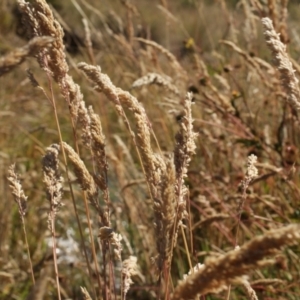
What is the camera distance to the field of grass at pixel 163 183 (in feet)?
2.46

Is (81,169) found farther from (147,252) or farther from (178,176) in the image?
(147,252)

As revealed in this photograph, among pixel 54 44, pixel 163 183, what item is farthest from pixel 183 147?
pixel 54 44

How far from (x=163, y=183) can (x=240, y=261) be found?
18 cm

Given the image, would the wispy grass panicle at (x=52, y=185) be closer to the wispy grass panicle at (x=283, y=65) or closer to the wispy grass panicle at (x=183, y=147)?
the wispy grass panicle at (x=183, y=147)

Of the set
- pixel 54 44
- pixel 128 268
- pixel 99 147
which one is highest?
pixel 54 44

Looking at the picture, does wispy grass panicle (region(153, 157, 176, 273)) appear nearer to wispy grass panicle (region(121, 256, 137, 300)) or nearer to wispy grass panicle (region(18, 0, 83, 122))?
wispy grass panicle (region(121, 256, 137, 300))

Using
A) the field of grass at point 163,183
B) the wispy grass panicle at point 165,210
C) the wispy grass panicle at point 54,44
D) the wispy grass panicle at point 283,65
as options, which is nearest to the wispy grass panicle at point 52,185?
the field of grass at point 163,183

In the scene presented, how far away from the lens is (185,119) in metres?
0.82

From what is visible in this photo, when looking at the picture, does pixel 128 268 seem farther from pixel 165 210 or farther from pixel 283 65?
pixel 283 65

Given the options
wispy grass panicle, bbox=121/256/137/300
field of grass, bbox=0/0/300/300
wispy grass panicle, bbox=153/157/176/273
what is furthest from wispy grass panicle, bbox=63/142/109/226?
wispy grass panicle, bbox=153/157/176/273

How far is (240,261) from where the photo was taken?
Result: 518 mm

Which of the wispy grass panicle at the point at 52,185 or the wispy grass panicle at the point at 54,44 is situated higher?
the wispy grass panicle at the point at 54,44

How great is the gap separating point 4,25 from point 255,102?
11.7 feet

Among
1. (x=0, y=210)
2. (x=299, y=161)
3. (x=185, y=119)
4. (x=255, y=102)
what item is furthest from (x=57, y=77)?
(x=255, y=102)
